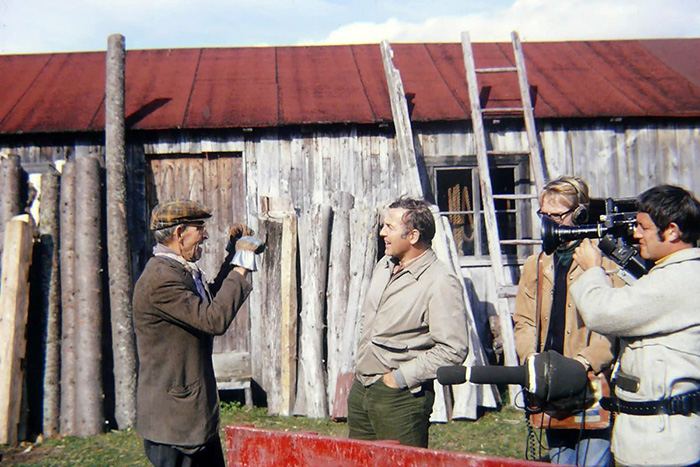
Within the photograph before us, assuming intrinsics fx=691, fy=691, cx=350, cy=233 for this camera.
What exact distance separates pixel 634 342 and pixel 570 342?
2.06ft

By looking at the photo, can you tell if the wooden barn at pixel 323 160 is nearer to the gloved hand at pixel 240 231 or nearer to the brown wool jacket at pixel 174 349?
the gloved hand at pixel 240 231

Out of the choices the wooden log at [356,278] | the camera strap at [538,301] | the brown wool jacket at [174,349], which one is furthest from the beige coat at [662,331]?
the wooden log at [356,278]

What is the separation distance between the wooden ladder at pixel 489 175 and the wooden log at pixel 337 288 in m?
1.59

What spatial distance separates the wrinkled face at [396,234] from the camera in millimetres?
3607

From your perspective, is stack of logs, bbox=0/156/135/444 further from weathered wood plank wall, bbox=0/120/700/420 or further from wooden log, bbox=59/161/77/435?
weathered wood plank wall, bbox=0/120/700/420

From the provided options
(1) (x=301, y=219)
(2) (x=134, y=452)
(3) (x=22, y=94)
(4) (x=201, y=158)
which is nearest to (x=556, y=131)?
(1) (x=301, y=219)

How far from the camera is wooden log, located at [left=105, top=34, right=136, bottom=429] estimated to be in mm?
6879

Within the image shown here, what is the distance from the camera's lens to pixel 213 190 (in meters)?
8.06

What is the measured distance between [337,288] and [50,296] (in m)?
2.82

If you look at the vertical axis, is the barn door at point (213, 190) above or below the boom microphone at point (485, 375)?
above

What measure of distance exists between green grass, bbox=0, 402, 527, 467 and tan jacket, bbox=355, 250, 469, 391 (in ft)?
9.02

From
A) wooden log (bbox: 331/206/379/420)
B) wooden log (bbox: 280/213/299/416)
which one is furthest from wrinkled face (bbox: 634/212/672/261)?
wooden log (bbox: 280/213/299/416)

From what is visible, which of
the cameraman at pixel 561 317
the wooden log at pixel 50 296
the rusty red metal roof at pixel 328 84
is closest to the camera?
the cameraman at pixel 561 317

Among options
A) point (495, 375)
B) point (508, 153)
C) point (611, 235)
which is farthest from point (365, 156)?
point (495, 375)
